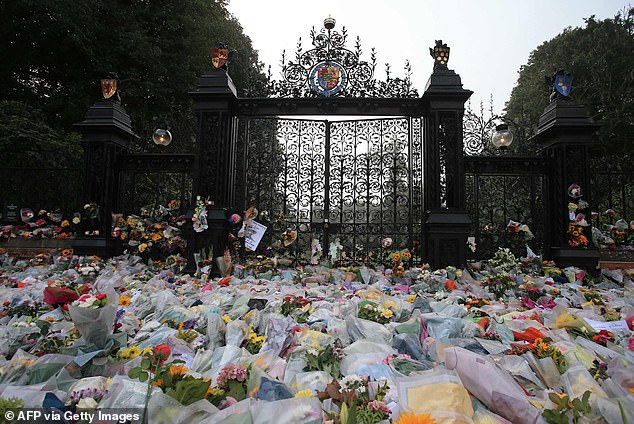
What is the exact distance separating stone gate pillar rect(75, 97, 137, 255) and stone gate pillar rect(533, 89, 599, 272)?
25.1 feet

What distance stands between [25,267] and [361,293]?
602 centimetres

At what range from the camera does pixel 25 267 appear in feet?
22.3

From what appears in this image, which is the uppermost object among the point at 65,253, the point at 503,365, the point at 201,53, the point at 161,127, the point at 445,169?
the point at 201,53

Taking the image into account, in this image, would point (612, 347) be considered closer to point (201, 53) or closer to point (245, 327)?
point (245, 327)

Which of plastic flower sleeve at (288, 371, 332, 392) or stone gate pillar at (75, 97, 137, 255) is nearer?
plastic flower sleeve at (288, 371, 332, 392)

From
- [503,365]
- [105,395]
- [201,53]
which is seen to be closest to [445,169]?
[503,365]

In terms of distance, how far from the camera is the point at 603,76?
16531 mm

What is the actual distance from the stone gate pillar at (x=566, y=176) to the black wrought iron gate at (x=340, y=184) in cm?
219

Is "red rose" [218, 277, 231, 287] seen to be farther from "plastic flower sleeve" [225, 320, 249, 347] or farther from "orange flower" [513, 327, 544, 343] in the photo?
"orange flower" [513, 327, 544, 343]

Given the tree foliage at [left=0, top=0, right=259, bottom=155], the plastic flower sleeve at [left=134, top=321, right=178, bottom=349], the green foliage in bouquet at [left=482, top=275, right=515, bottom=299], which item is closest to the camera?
the plastic flower sleeve at [left=134, top=321, right=178, bottom=349]

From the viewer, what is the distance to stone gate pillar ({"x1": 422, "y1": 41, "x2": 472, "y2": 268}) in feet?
20.5

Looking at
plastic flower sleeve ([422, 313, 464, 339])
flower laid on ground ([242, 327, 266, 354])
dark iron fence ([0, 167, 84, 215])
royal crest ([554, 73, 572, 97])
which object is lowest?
flower laid on ground ([242, 327, 266, 354])

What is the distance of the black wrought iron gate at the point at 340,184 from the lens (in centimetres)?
716

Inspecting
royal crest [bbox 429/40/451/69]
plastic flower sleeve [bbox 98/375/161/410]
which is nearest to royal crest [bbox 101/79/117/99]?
royal crest [bbox 429/40/451/69]
